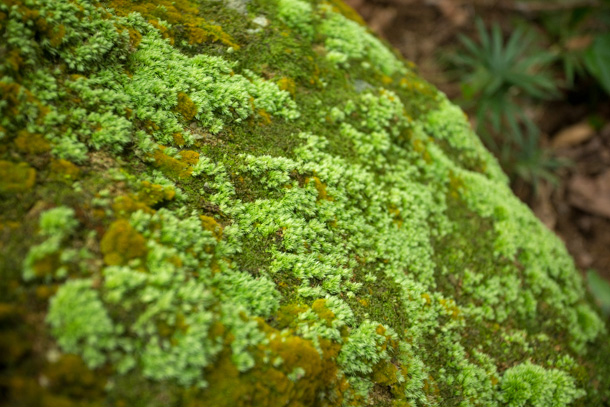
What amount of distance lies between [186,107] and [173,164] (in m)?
0.45

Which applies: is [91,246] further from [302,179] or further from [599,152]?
[599,152]

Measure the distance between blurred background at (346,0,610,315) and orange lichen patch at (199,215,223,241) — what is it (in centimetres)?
508

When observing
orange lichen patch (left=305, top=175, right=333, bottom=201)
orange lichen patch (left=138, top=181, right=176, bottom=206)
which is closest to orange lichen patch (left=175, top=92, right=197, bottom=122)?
orange lichen patch (left=138, top=181, right=176, bottom=206)

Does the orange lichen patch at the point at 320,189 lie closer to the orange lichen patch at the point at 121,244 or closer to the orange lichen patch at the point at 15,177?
the orange lichen patch at the point at 121,244

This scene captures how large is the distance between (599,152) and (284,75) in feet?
21.9

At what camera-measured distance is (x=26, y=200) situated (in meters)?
1.95

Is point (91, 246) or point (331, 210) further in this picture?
point (331, 210)

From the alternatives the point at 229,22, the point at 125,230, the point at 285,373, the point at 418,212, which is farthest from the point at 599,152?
the point at 125,230

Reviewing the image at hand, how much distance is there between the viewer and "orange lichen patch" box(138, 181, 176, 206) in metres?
2.25

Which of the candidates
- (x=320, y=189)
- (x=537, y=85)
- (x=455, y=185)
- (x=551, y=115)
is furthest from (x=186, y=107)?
(x=551, y=115)

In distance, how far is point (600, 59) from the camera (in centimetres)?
611

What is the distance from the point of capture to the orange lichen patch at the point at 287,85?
10.4 feet

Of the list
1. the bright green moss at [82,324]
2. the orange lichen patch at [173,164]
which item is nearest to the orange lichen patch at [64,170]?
the orange lichen patch at [173,164]

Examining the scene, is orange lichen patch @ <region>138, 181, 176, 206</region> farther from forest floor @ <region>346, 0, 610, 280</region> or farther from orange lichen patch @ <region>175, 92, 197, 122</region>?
forest floor @ <region>346, 0, 610, 280</region>
